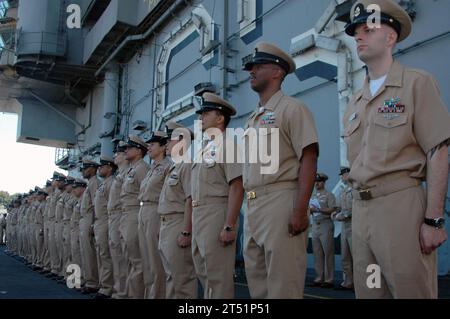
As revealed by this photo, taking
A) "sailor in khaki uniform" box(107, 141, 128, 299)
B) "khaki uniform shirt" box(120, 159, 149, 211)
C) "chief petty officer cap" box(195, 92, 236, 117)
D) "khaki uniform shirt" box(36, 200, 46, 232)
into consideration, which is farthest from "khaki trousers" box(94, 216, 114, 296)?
"khaki uniform shirt" box(36, 200, 46, 232)

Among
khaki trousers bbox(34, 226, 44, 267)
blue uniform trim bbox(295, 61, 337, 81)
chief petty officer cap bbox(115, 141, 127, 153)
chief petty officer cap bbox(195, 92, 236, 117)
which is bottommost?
khaki trousers bbox(34, 226, 44, 267)

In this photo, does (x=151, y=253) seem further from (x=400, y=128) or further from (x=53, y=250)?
(x=53, y=250)

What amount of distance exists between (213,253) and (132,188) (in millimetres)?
1960

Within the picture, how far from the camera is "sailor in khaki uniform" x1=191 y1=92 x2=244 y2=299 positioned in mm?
2867

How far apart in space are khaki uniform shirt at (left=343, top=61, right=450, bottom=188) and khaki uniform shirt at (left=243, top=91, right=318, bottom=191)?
A: 0.39 m

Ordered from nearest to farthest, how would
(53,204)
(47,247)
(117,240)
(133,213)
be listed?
(133,213) < (117,240) < (53,204) < (47,247)

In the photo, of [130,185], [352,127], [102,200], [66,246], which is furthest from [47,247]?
[352,127]

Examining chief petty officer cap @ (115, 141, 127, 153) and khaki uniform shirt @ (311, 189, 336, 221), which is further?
khaki uniform shirt @ (311, 189, 336, 221)

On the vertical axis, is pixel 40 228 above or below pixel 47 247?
above

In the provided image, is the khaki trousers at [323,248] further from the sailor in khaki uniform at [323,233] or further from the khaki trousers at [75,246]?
the khaki trousers at [75,246]

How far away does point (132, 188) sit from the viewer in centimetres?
466

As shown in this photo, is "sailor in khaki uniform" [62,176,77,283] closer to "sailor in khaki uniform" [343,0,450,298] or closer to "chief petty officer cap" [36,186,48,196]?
"chief petty officer cap" [36,186,48,196]

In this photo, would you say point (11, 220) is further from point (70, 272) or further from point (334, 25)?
point (334, 25)

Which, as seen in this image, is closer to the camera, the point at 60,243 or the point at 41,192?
the point at 60,243
